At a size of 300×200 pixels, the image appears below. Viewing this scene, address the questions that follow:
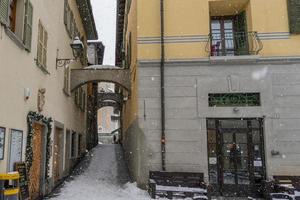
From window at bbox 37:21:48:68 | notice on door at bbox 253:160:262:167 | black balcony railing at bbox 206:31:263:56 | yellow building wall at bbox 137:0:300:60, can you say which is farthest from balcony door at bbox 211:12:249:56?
window at bbox 37:21:48:68

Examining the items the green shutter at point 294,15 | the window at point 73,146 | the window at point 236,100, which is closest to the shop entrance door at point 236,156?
the window at point 236,100

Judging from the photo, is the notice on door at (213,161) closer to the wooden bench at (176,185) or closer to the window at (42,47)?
the wooden bench at (176,185)

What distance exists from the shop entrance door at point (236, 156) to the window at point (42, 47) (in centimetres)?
562

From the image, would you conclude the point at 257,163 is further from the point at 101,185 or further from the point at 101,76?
the point at 101,76

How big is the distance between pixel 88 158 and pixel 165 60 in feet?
35.7

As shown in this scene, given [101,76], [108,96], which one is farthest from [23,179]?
[108,96]

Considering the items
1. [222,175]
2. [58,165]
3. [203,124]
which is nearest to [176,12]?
[203,124]

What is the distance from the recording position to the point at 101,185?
13.5 metres

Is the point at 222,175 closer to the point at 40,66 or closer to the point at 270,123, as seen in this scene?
the point at 270,123

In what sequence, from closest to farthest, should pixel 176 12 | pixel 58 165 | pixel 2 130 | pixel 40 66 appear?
pixel 2 130 < pixel 40 66 < pixel 176 12 < pixel 58 165

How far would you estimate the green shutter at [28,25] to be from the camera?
867 centimetres

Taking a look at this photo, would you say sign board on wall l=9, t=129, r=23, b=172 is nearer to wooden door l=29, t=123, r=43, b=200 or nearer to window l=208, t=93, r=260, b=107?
wooden door l=29, t=123, r=43, b=200

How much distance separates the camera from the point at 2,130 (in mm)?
7332

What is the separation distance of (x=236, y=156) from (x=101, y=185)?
490cm
